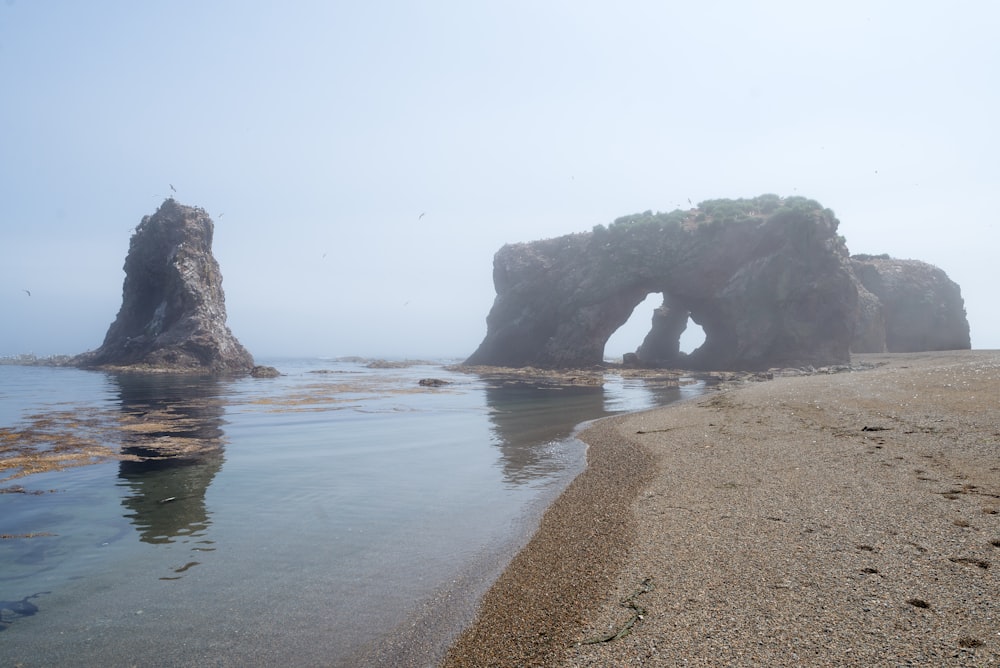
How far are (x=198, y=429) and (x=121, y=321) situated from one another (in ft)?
221

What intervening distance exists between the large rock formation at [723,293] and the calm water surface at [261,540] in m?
50.0

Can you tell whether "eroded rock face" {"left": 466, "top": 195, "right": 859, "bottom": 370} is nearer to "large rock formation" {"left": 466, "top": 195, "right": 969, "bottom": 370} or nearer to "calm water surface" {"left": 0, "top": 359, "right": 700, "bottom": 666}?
"large rock formation" {"left": 466, "top": 195, "right": 969, "bottom": 370}

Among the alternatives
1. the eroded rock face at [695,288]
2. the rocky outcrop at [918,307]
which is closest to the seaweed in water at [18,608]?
the eroded rock face at [695,288]

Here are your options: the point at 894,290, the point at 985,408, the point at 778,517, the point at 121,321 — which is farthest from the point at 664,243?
the point at 121,321

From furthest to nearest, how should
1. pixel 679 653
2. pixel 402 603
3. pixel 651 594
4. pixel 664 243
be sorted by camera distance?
pixel 664 243
pixel 402 603
pixel 651 594
pixel 679 653

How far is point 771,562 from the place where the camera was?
20.8 ft

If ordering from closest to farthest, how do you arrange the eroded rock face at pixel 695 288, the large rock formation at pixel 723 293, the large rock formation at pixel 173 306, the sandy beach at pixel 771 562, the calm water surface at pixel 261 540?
the sandy beach at pixel 771 562 → the calm water surface at pixel 261 540 → the eroded rock face at pixel 695 288 → the large rock formation at pixel 723 293 → the large rock formation at pixel 173 306

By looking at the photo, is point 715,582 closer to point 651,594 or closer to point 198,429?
point 651,594

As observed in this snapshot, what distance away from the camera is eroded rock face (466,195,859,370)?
5906 centimetres

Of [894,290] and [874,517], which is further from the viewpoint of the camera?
[894,290]

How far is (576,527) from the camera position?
29.0 ft

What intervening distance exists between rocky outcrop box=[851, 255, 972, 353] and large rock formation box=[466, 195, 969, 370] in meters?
0.15

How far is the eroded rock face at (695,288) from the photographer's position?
194 ft

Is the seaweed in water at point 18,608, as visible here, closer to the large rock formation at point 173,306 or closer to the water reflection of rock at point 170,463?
the water reflection of rock at point 170,463
